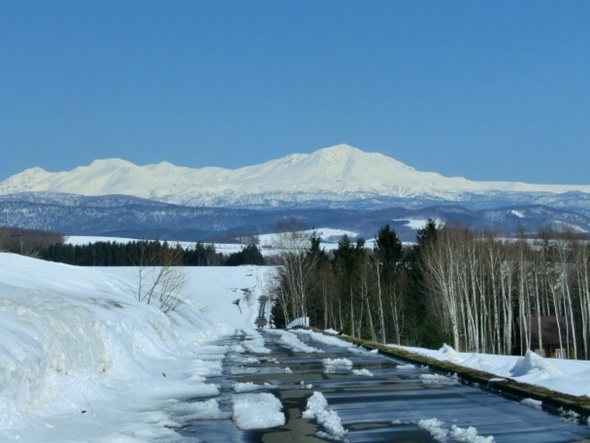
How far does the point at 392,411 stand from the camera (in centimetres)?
1238

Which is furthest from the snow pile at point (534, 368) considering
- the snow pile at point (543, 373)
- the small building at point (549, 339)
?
the small building at point (549, 339)

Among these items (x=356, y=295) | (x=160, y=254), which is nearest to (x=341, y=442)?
(x=160, y=254)

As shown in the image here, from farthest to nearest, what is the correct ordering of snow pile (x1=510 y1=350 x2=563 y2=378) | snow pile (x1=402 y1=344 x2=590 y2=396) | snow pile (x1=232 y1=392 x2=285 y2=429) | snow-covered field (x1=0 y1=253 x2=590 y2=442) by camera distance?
1. snow pile (x1=510 y1=350 x2=563 y2=378)
2. snow pile (x1=402 y1=344 x2=590 y2=396)
3. snow pile (x1=232 y1=392 x2=285 y2=429)
4. snow-covered field (x1=0 y1=253 x2=590 y2=442)

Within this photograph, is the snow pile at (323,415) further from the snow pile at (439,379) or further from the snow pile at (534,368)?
the snow pile at (534,368)

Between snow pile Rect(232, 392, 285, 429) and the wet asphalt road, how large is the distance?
6.0 inches

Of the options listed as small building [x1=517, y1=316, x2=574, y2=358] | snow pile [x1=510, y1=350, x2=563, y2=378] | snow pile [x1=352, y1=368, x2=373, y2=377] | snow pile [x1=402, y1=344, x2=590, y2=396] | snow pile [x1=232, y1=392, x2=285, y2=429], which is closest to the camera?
snow pile [x1=232, y1=392, x2=285, y2=429]

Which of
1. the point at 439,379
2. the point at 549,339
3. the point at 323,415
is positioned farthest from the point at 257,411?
the point at 549,339

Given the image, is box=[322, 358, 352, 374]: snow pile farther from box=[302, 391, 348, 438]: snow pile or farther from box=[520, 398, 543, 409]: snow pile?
box=[520, 398, 543, 409]: snow pile

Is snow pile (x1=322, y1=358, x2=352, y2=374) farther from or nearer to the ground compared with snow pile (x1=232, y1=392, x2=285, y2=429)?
nearer to the ground

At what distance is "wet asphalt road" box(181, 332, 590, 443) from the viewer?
10266 millimetres

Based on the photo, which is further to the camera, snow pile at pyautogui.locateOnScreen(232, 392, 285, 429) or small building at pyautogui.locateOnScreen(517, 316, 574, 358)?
small building at pyautogui.locateOnScreen(517, 316, 574, 358)

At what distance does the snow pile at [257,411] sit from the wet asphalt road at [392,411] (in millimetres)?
152

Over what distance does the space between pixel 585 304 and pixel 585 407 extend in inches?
2095

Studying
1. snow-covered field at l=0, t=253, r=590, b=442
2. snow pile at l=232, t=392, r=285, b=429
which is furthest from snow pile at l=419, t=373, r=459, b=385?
snow pile at l=232, t=392, r=285, b=429
